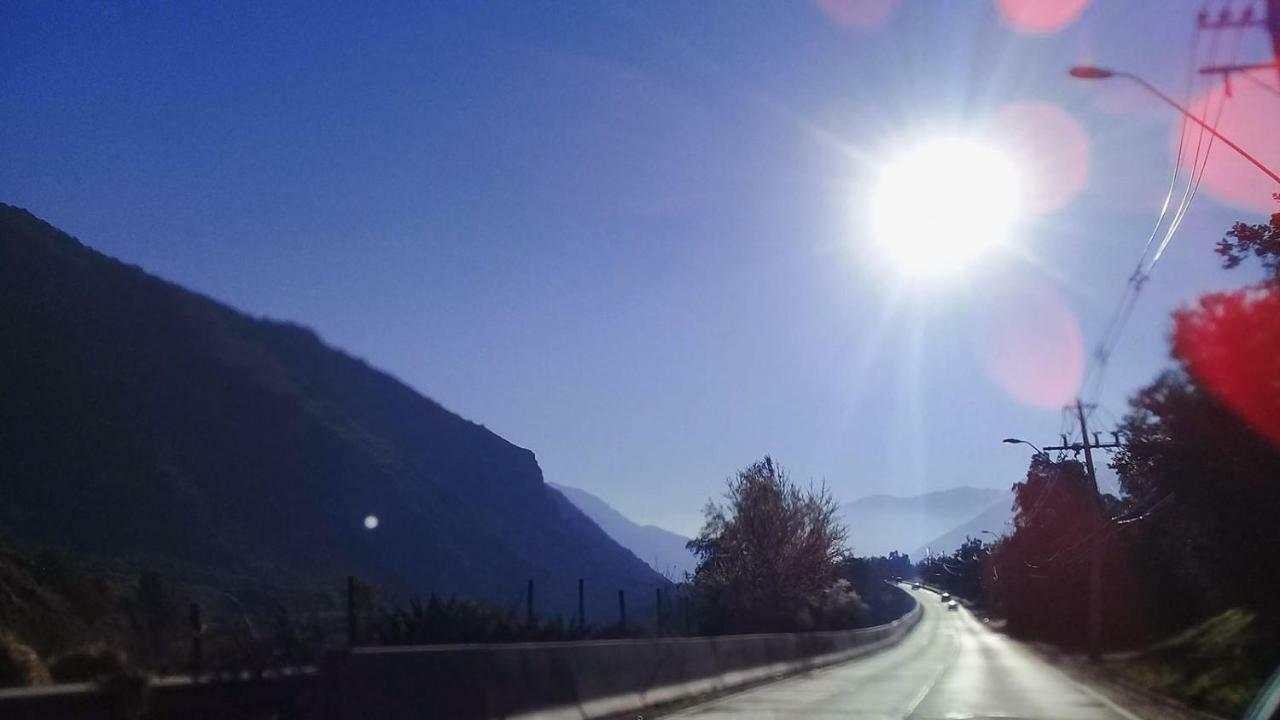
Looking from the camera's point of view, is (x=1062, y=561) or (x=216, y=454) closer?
(x=216, y=454)

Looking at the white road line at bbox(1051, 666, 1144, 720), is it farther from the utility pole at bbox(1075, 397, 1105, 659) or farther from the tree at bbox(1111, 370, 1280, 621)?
the utility pole at bbox(1075, 397, 1105, 659)

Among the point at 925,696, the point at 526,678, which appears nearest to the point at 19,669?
the point at 526,678

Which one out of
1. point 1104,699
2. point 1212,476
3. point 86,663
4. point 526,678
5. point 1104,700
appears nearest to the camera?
point 86,663

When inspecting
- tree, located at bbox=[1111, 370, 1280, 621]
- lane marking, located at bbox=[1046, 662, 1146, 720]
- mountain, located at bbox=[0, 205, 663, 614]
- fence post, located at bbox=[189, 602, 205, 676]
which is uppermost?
mountain, located at bbox=[0, 205, 663, 614]

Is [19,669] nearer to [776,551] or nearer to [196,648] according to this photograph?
[196,648]

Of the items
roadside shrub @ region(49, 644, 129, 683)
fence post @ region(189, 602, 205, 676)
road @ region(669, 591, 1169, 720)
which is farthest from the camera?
road @ region(669, 591, 1169, 720)

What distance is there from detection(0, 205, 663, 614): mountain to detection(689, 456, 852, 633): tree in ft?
30.6

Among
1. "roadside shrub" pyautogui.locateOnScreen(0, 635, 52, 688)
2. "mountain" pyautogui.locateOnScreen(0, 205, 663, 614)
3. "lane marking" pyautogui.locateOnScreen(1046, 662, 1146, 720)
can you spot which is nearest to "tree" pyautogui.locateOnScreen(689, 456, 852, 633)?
"mountain" pyautogui.locateOnScreen(0, 205, 663, 614)

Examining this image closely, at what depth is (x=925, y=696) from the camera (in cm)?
2367

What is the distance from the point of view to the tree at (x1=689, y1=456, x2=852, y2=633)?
5997cm

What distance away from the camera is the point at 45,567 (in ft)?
69.3

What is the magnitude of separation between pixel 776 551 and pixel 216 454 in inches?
1130

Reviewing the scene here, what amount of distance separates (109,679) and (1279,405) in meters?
20.2

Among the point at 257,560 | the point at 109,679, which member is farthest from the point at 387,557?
the point at 109,679
